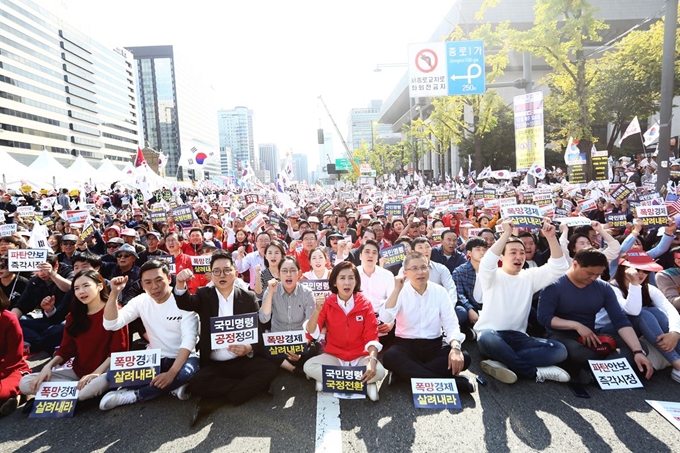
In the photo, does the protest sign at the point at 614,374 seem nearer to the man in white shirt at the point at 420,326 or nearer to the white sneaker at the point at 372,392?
the man in white shirt at the point at 420,326

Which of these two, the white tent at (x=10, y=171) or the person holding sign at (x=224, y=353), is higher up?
the white tent at (x=10, y=171)

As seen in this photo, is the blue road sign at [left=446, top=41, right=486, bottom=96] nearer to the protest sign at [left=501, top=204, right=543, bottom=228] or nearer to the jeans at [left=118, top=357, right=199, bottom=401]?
the protest sign at [left=501, top=204, right=543, bottom=228]

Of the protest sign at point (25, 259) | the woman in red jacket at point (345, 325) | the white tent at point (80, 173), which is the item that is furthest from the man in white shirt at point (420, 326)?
the white tent at point (80, 173)

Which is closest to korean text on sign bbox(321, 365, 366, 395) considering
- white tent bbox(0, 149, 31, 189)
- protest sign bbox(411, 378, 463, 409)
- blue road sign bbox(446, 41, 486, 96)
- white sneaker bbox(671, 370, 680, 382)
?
protest sign bbox(411, 378, 463, 409)

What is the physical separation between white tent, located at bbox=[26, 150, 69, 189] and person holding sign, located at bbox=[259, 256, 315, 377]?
2190 cm

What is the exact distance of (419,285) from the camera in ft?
14.0

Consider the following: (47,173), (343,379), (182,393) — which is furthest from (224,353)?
(47,173)

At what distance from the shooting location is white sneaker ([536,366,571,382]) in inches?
160

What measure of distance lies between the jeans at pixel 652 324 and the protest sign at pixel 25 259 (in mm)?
7026

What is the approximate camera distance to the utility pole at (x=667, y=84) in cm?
969

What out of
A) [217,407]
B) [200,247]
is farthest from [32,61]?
[217,407]

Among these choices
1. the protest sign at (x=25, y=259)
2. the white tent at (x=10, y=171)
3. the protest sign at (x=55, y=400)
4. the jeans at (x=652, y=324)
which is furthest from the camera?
the white tent at (x=10, y=171)

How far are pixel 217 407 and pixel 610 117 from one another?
34395mm

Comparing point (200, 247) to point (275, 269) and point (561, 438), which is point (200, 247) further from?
point (561, 438)
